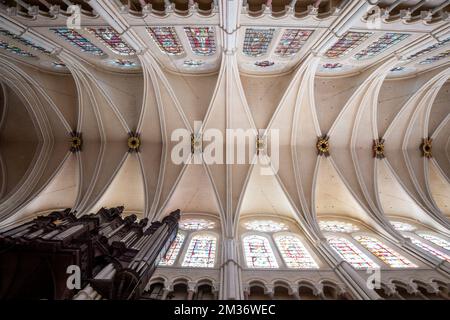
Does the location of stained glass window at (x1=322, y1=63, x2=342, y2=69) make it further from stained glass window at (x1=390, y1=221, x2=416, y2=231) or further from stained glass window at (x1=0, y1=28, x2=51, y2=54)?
stained glass window at (x1=0, y1=28, x2=51, y2=54)

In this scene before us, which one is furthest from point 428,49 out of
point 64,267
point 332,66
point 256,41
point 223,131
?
point 64,267

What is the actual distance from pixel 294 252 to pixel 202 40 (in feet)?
30.1

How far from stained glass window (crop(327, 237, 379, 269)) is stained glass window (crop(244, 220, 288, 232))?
245 cm

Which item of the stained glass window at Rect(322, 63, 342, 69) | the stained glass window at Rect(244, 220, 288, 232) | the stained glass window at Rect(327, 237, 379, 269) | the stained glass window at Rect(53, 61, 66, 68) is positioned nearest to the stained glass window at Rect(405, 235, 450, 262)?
the stained glass window at Rect(327, 237, 379, 269)

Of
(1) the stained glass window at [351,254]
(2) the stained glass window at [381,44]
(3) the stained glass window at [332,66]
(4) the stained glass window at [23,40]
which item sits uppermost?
(3) the stained glass window at [332,66]

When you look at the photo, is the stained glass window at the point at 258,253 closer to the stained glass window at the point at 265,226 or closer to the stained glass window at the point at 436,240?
the stained glass window at the point at 265,226

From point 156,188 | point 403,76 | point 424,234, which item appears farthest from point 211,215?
point 403,76

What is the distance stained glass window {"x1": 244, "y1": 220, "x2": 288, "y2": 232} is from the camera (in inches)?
501

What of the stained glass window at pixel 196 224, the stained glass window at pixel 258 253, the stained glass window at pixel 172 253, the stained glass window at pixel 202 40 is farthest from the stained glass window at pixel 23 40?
the stained glass window at pixel 258 253

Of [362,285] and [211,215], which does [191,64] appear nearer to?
[211,215]

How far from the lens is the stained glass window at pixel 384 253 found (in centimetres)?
934

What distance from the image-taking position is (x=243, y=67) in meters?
11.6

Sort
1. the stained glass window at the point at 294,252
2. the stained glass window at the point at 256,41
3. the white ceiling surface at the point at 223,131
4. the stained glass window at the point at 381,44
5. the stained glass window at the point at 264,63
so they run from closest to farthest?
1. the stained glass window at the point at 381,44
2. the stained glass window at the point at 256,41
3. the stained glass window at the point at 294,252
4. the stained glass window at the point at 264,63
5. the white ceiling surface at the point at 223,131

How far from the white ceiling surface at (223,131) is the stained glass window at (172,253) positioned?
177cm
